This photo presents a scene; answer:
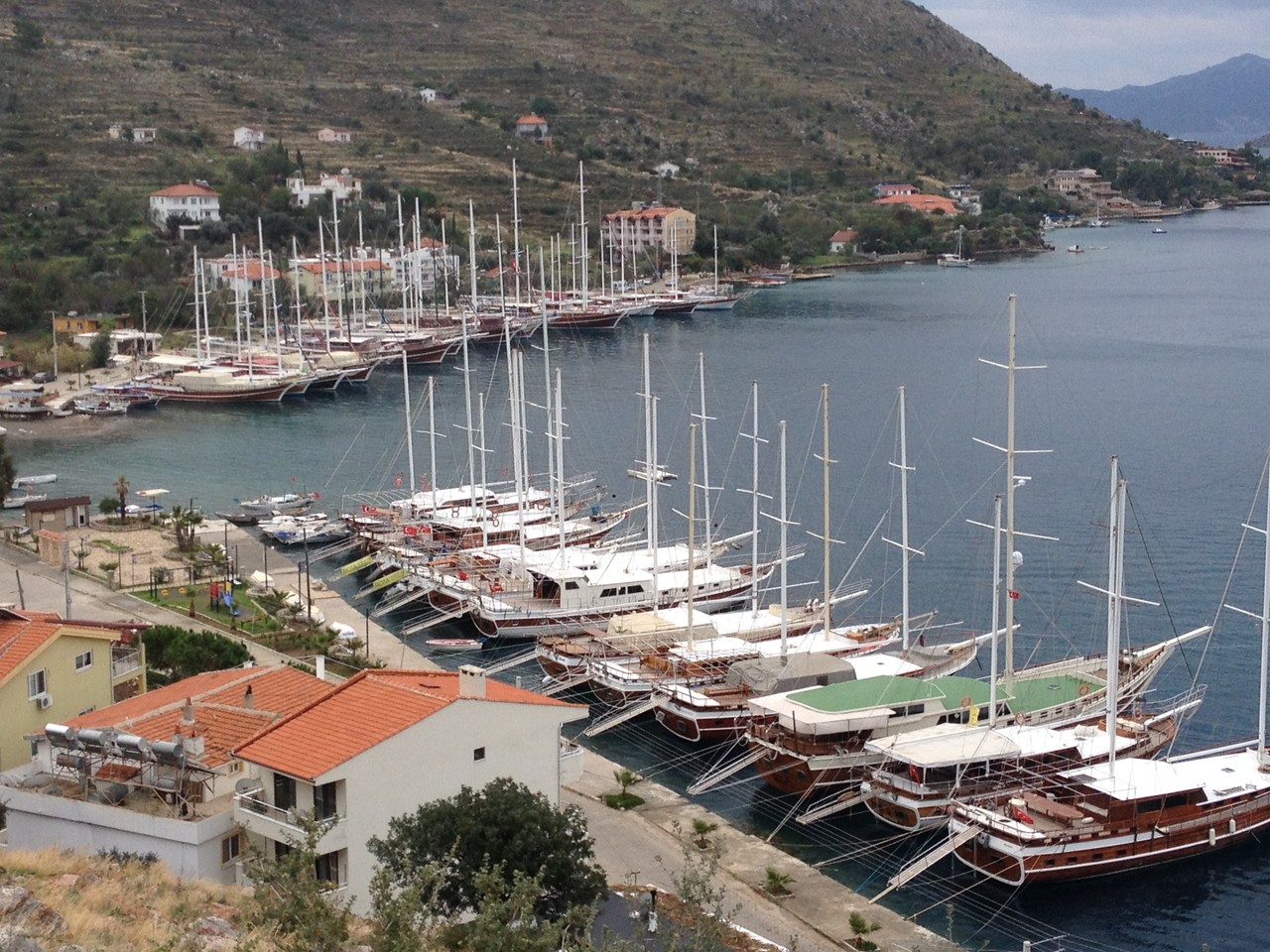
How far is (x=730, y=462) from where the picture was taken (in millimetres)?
54844

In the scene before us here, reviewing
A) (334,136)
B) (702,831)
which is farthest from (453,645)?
(334,136)

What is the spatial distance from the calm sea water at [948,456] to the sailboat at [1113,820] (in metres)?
0.42

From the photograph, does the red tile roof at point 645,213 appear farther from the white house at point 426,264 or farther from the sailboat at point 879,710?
the sailboat at point 879,710

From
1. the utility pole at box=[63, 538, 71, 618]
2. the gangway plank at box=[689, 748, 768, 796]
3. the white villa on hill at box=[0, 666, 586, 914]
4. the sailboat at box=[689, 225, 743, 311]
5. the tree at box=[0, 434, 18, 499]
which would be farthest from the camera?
the sailboat at box=[689, 225, 743, 311]

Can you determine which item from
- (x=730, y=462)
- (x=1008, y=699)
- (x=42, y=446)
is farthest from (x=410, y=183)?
(x=1008, y=699)

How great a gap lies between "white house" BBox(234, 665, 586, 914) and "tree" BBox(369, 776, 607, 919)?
0.83 metres

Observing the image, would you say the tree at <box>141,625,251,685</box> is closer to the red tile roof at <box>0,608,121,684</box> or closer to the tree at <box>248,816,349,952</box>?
the red tile roof at <box>0,608,121,684</box>

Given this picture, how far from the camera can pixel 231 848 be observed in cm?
1984

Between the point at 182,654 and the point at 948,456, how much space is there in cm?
Result: 3369

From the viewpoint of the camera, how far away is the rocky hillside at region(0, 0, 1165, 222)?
397ft

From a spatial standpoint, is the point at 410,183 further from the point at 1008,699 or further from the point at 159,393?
the point at 1008,699

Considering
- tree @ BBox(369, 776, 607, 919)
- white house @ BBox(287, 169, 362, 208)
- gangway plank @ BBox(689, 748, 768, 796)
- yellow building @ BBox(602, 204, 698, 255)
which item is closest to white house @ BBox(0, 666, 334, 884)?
tree @ BBox(369, 776, 607, 919)

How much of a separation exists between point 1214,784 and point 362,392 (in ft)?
186

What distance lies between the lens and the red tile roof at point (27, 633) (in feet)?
75.6
